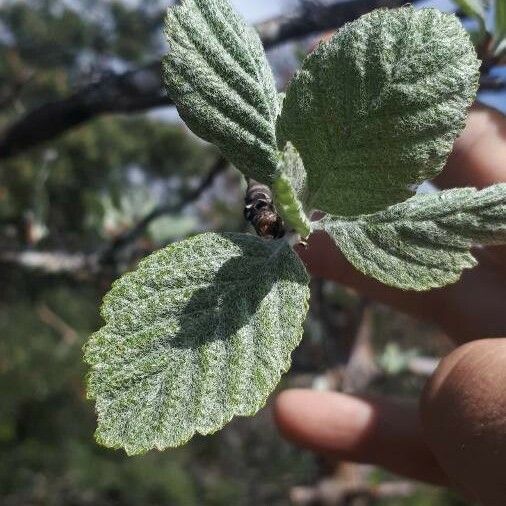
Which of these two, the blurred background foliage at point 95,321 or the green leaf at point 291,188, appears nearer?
the green leaf at point 291,188

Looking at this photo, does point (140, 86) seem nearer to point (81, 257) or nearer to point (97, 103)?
point (97, 103)

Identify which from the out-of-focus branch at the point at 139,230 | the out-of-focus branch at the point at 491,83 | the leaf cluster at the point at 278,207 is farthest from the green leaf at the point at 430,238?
the out-of-focus branch at the point at 139,230

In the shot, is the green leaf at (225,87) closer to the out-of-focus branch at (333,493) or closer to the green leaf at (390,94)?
the green leaf at (390,94)

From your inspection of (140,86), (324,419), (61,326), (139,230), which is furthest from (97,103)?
(61,326)

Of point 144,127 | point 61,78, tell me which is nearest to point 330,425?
point 61,78

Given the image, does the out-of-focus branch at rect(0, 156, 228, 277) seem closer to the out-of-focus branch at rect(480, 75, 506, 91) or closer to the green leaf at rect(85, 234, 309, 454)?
the out-of-focus branch at rect(480, 75, 506, 91)

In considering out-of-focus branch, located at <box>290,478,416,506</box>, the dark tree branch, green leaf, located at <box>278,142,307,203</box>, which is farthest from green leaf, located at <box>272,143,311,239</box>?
out-of-focus branch, located at <box>290,478,416,506</box>
